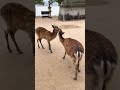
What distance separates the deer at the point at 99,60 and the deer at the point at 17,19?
160 mm

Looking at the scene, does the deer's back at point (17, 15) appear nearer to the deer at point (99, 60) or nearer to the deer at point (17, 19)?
the deer at point (17, 19)

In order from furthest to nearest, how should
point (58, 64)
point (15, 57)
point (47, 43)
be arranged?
point (47, 43) < point (58, 64) < point (15, 57)

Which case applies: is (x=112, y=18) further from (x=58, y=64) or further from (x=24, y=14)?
(x=58, y=64)

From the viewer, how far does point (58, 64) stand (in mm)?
1490

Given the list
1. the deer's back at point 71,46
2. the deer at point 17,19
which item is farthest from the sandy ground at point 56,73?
the deer at point 17,19

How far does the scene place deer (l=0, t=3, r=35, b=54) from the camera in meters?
0.69

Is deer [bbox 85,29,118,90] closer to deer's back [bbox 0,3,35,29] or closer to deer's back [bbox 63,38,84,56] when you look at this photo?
deer's back [bbox 0,3,35,29]

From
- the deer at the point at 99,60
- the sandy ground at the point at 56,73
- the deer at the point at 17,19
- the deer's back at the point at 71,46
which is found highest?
the deer at the point at 17,19

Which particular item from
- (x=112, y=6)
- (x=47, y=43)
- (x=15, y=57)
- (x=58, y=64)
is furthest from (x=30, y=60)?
(x=47, y=43)

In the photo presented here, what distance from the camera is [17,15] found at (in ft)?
2.31

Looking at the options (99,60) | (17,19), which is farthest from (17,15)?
(99,60)

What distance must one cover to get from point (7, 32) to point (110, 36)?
29 cm

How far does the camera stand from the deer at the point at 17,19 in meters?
0.69

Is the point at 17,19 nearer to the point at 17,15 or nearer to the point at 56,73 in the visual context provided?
the point at 17,15
